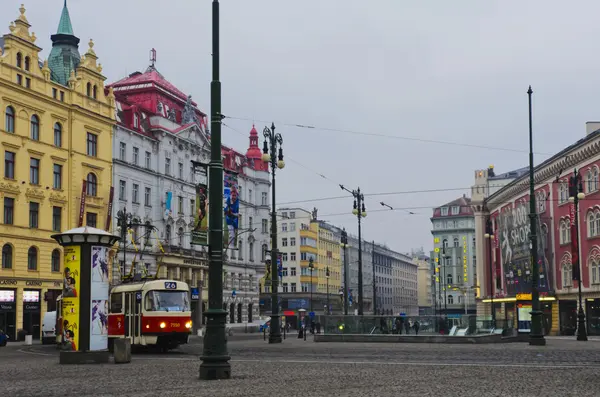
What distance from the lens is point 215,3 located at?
1700 cm

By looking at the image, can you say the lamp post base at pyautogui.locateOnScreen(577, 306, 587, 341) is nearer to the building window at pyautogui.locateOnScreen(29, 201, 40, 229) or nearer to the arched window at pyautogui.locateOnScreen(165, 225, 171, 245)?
the building window at pyautogui.locateOnScreen(29, 201, 40, 229)

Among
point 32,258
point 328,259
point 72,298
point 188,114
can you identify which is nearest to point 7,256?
point 32,258

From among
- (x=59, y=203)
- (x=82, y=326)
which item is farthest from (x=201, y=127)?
(x=82, y=326)

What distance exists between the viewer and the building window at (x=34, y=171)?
5600cm

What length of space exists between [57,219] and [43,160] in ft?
14.4

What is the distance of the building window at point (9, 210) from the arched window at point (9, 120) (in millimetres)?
4592

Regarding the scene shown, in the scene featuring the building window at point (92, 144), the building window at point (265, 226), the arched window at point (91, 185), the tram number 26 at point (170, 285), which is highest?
the building window at point (92, 144)

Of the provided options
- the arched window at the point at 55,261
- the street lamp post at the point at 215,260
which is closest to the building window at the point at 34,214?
the arched window at the point at 55,261

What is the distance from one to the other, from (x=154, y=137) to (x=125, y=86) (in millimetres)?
6222

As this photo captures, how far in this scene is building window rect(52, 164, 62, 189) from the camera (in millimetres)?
58222

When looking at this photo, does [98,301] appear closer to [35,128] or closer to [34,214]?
[34,214]

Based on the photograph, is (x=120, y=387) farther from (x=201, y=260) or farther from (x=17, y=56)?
(x=201, y=260)

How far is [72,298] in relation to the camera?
85.6 ft

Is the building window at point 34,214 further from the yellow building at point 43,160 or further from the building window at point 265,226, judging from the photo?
the building window at point 265,226
